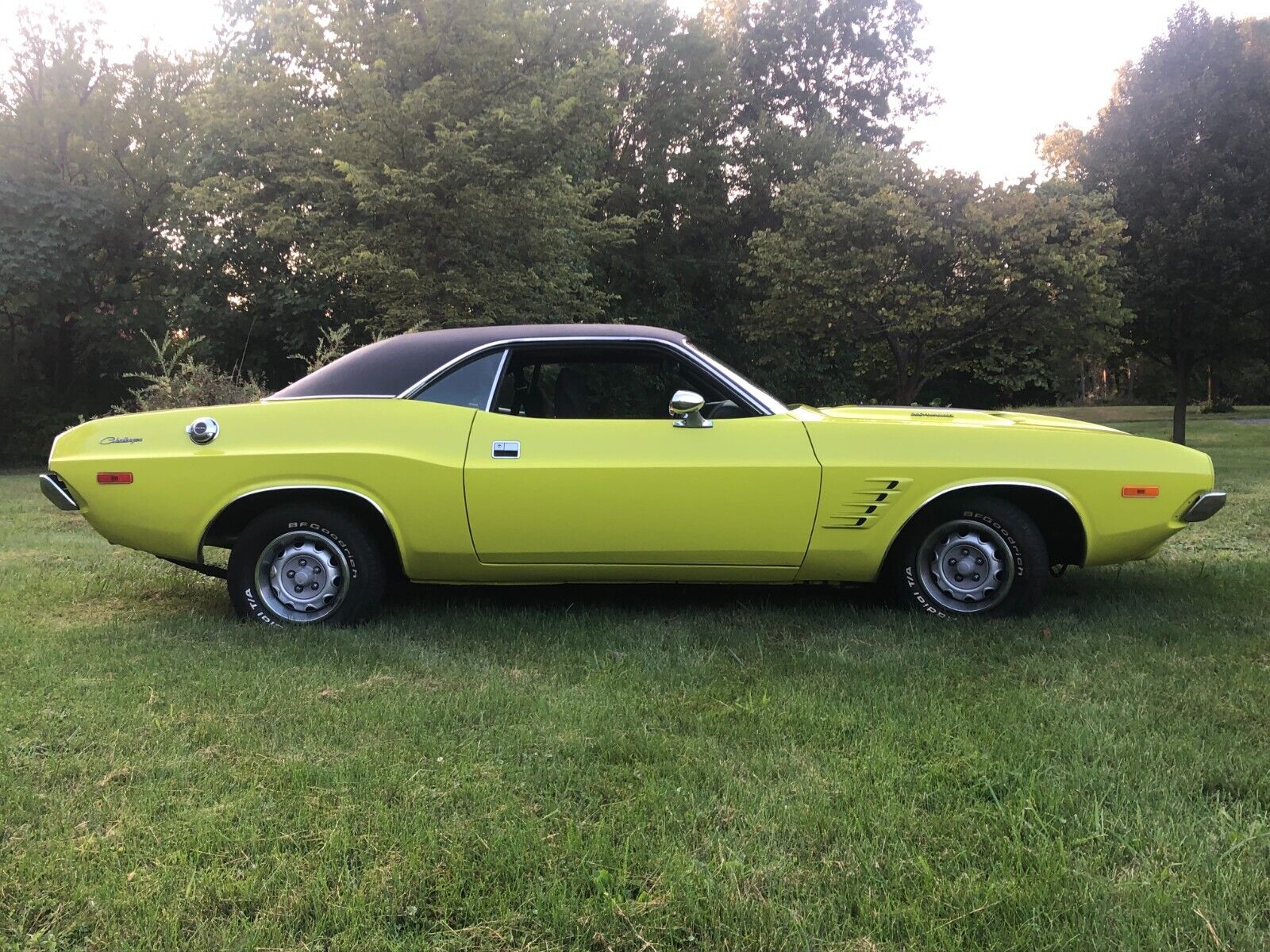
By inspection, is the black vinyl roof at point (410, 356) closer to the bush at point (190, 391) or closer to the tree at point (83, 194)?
the bush at point (190, 391)

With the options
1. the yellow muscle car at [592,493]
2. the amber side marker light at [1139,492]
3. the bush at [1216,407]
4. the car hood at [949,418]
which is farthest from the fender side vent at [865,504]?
the bush at [1216,407]

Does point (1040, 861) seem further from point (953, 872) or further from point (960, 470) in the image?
point (960, 470)

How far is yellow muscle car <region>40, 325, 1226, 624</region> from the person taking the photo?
13.0 ft

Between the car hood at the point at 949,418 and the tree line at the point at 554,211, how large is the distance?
8.11 metres

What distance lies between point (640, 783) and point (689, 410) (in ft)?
6.34

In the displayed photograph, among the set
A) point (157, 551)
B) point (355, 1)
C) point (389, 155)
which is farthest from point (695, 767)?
point (355, 1)

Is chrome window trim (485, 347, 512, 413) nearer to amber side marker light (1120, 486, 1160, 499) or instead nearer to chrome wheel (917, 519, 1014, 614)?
chrome wheel (917, 519, 1014, 614)

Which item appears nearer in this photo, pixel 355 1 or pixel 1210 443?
pixel 355 1

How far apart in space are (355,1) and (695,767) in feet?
53.5

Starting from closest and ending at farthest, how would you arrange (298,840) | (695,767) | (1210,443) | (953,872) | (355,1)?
(953,872) < (298,840) < (695,767) < (355,1) < (1210,443)

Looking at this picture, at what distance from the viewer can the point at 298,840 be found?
214 centimetres

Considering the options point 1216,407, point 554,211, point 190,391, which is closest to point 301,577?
point 190,391

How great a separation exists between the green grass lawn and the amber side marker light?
2.00 feet

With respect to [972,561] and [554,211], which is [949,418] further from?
[554,211]
